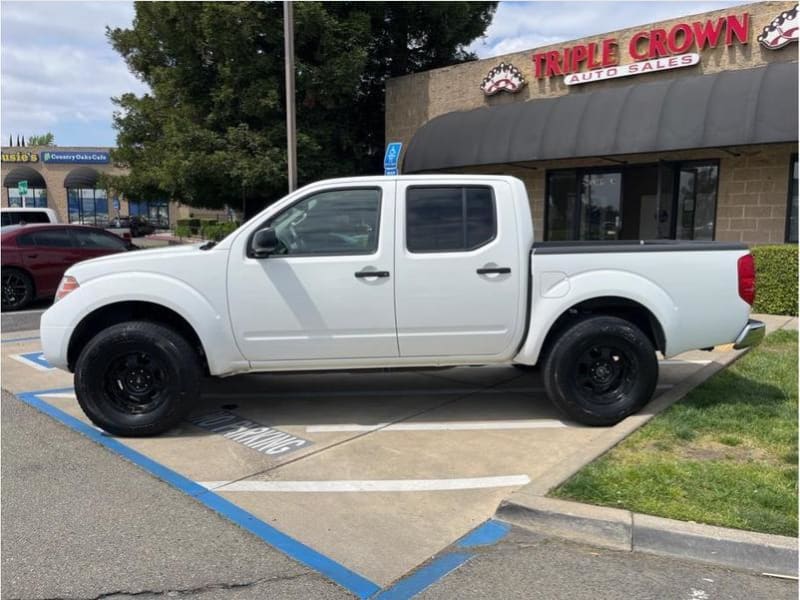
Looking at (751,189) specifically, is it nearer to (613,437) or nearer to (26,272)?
(613,437)

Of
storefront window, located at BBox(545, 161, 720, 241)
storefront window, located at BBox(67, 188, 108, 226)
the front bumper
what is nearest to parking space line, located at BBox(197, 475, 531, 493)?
the front bumper

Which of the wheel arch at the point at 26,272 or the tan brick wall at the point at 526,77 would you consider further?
the wheel arch at the point at 26,272

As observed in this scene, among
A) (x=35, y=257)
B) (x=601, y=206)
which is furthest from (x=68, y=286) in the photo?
(x=601, y=206)

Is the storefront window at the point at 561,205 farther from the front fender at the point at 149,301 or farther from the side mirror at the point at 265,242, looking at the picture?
the front fender at the point at 149,301

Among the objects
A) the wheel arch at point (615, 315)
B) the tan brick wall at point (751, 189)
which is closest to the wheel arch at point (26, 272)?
the wheel arch at point (615, 315)

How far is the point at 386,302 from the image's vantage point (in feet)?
16.6

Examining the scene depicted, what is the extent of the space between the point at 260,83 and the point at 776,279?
1301 centimetres

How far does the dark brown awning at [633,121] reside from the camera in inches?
420

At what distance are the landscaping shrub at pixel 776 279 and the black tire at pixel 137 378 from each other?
8.86 metres

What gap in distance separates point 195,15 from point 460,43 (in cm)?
844

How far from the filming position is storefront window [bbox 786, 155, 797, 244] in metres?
11.7

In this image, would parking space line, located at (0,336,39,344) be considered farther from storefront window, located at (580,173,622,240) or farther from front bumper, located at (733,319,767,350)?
storefront window, located at (580,173,622,240)

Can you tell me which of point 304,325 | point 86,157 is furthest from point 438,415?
point 86,157

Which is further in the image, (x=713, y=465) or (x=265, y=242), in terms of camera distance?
(x=265, y=242)
